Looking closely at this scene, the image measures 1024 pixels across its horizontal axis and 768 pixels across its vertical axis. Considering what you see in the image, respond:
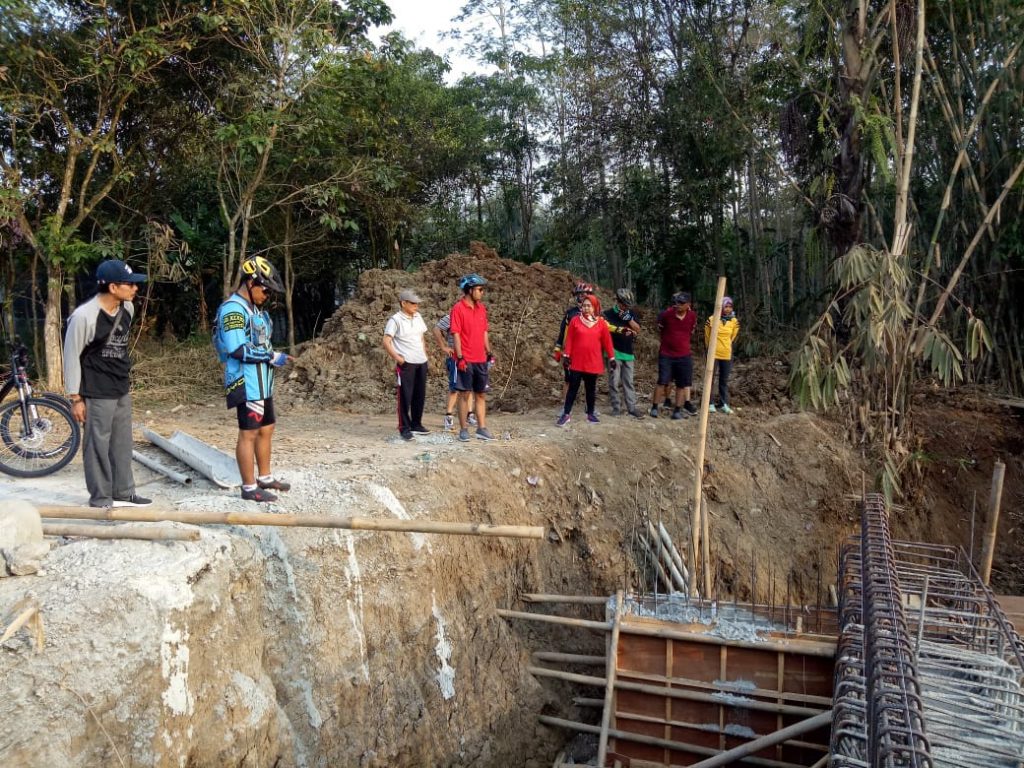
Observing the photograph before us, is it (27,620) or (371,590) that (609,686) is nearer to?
(371,590)

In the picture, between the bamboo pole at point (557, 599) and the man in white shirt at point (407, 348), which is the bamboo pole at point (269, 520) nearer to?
the bamboo pole at point (557, 599)

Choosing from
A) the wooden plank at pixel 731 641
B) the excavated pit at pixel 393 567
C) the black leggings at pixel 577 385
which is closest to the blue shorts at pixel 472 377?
the excavated pit at pixel 393 567

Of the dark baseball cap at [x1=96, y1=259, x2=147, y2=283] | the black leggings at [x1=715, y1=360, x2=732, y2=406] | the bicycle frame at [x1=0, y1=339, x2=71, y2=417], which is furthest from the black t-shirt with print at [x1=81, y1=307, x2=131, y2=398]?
the black leggings at [x1=715, y1=360, x2=732, y2=406]

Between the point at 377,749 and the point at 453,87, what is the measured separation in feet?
55.9

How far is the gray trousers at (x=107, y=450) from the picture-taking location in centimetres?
449

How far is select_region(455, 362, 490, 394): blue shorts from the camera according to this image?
7496mm

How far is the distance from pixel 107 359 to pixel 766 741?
5.20 metres

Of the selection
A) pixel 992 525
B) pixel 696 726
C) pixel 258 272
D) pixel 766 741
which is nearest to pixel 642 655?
pixel 696 726

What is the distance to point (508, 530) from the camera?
12.8 feet

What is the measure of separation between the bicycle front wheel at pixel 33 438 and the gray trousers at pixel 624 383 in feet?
19.7

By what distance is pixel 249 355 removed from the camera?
15.3ft

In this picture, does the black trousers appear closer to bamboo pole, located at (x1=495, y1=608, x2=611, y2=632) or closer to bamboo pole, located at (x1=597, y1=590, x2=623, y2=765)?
bamboo pole, located at (x1=495, y1=608, x2=611, y2=632)

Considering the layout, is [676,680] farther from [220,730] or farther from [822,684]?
[220,730]

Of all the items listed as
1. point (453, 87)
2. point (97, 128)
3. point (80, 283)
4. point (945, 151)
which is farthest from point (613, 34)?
point (80, 283)
